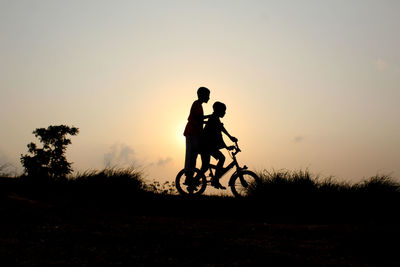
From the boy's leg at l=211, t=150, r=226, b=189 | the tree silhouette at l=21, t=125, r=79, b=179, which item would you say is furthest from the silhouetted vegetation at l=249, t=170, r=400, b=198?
the tree silhouette at l=21, t=125, r=79, b=179

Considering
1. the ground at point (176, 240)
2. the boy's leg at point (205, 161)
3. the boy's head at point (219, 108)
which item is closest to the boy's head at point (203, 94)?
the boy's head at point (219, 108)

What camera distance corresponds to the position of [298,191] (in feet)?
36.3

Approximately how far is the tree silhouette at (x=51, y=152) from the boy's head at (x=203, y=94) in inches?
319

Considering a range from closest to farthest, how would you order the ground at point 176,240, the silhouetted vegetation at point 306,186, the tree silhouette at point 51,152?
the ground at point 176,240 → the silhouetted vegetation at point 306,186 → the tree silhouette at point 51,152

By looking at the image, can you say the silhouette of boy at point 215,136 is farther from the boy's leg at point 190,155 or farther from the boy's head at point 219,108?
the boy's leg at point 190,155

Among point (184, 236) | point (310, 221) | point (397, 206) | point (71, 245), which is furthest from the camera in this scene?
point (397, 206)

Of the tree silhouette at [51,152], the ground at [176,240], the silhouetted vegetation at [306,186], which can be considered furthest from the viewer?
the tree silhouette at [51,152]

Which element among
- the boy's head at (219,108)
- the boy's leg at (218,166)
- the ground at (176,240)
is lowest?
Result: the ground at (176,240)

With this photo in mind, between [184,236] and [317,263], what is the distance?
1854 millimetres

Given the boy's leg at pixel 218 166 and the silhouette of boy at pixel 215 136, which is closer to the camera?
the silhouette of boy at pixel 215 136

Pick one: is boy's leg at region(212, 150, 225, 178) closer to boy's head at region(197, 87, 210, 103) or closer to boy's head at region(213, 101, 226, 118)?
boy's head at region(213, 101, 226, 118)

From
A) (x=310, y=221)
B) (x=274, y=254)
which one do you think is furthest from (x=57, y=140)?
(x=274, y=254)

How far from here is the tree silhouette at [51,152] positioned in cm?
1770

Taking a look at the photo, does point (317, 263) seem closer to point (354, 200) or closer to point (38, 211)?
point (38, 211)
